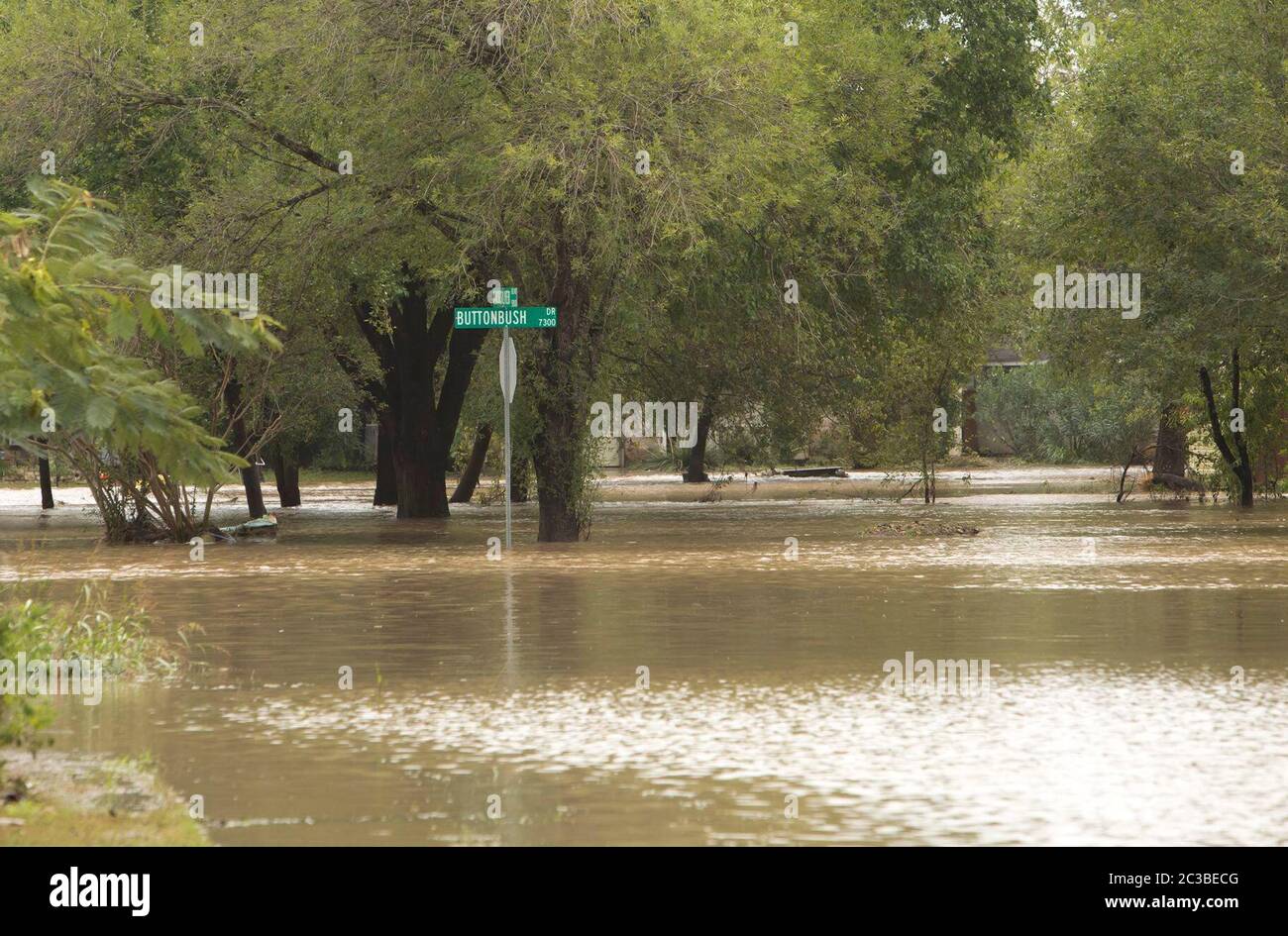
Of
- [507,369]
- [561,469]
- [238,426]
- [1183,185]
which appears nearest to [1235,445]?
[1183,185]

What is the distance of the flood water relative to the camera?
892 cm

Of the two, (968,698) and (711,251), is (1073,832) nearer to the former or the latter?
(968,698)

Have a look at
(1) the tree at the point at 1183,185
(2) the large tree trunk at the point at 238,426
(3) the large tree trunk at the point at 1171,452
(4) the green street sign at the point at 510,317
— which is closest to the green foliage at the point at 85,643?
(4) the green street sign at the point at 510,317

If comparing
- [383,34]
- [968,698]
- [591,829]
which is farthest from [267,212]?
[591,829]

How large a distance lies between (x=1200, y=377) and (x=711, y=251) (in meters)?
14.2

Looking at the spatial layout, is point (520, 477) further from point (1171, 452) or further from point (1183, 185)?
point (1183, 185)

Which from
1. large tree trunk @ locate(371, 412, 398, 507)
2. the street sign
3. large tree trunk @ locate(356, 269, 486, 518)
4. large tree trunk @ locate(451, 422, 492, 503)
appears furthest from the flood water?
large tree trunk @ locate(451, 422, 492, 503)

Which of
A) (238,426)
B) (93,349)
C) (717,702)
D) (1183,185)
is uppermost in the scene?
(1183,185)

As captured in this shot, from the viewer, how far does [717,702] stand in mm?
12648

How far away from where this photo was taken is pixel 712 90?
85.6ft

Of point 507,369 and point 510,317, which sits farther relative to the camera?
point 507,369

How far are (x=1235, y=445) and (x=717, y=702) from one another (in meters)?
31.3

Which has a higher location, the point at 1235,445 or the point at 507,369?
the point at 507,369

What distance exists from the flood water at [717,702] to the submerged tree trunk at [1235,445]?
45.1 ft
